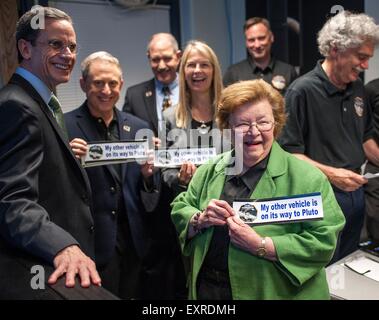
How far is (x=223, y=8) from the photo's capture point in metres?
3.71

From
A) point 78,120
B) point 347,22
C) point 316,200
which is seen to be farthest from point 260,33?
point 316,200

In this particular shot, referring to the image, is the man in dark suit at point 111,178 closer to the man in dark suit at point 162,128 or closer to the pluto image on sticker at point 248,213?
the man in dark suit at point 162,128

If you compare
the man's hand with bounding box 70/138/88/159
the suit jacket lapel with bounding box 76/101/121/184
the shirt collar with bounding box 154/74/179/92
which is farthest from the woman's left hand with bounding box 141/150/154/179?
the shirt collar with bounding box 154/74/179/92

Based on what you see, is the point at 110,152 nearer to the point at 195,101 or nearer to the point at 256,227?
the point at 195,101

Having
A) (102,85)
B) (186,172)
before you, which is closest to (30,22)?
(102,85)

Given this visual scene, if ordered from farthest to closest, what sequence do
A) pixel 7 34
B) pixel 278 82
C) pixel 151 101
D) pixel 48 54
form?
pixel 278 82
pixel 151 101
pixel 7 34
pixel 48 54

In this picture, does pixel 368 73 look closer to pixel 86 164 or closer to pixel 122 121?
pixel 122 121

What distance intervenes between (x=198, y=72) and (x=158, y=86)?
23.8 inches

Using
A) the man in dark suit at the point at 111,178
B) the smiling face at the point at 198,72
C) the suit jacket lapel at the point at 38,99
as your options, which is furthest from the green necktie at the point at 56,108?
the smiling face at the point at 198,72

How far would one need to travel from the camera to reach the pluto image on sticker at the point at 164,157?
5.84 ft

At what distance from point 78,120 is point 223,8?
91.3 inches

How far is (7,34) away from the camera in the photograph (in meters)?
2.33

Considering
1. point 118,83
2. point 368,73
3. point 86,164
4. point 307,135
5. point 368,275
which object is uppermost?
point 368,73

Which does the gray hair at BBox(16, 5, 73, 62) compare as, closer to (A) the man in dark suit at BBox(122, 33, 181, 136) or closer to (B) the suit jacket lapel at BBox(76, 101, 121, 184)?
(B) the suit jacket lapel at BBox(76, 101, 121, 184)
